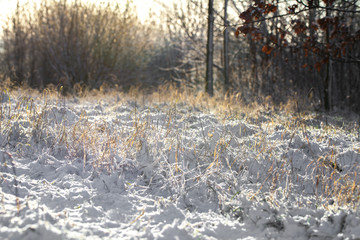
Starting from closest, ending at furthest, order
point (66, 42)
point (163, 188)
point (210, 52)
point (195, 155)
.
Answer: point (163, 188) → point (195, 155) → point (210, 52) → point (66, 42)

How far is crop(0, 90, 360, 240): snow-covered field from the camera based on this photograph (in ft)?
5.35

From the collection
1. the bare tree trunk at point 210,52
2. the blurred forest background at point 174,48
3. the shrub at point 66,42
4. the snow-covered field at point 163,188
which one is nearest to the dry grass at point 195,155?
the snow-covered field at point 163,188

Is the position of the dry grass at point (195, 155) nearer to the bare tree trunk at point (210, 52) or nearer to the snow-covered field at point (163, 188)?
the snow-covered field at point (163, 188)

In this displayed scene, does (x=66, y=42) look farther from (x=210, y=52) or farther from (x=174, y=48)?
(x=210, y=52)

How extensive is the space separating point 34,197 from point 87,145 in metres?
0.73

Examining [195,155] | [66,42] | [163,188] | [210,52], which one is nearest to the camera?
[163,188]

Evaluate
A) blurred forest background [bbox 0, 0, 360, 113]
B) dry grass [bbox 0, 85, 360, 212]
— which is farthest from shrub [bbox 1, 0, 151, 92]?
dry grass [bbox 0, 85, 360, 212]

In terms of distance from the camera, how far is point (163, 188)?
2.16 metres

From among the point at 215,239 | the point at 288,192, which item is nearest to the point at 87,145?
the point at 215,239

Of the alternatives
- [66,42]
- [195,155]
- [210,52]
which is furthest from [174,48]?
[195,155]

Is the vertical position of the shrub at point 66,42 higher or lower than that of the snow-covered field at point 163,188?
higher

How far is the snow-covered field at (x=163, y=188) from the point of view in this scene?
5.35 feet

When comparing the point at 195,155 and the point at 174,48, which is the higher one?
the point at 174,48

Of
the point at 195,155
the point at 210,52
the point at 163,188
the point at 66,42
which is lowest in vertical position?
the point at 163,188
